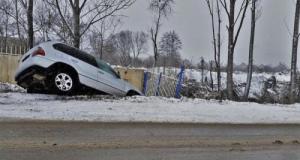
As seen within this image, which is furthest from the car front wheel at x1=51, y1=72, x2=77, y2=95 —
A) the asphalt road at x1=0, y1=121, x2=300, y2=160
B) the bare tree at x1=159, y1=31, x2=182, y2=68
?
the bare tree at x1=159, y1=31, x2=182, y2=68

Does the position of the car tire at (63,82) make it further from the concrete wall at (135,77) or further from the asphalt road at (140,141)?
the concrete wall at (135,77)

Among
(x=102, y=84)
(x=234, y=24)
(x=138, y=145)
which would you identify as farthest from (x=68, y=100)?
(x=234, y=24)

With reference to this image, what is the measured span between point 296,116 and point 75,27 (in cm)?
Result: 945

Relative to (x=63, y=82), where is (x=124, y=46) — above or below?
above

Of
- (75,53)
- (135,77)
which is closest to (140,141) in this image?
(75,53)

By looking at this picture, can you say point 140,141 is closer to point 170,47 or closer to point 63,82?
point 63,82

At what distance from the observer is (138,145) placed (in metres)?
7.83

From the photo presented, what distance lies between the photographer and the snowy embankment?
417 inches

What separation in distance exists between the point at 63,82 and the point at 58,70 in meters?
0.38

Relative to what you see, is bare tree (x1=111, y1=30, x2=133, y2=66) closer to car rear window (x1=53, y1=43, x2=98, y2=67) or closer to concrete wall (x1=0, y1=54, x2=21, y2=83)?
concrete wall (x1=0, y1=54, x2=21, y2=83)

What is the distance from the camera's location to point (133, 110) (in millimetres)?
11836

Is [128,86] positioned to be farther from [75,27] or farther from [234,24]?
[234,24]

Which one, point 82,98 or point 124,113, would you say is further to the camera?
point 82,98

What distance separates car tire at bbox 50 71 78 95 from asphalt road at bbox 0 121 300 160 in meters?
4.01
